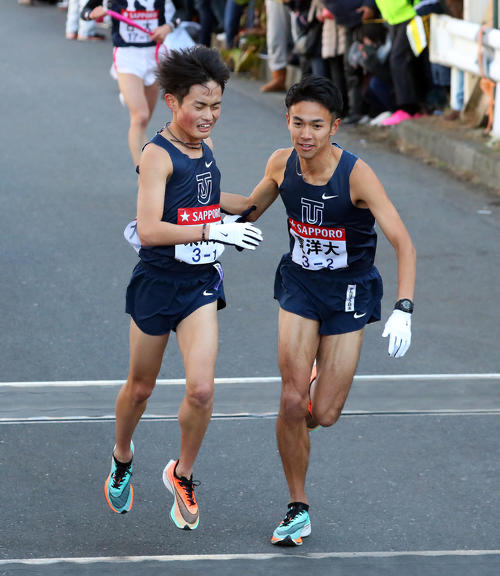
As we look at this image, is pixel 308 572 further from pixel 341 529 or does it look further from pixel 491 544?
pixel 491 544

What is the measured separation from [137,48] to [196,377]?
6351mm

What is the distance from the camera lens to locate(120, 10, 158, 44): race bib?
10328mm

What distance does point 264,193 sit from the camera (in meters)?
4.97

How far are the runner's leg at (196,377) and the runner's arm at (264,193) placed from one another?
585mm

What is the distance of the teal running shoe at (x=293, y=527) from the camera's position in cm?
445

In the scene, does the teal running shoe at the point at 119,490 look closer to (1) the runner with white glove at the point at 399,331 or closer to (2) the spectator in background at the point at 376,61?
(1) the runner with white glove at the point at 399,331

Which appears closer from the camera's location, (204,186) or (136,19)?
(204,186)

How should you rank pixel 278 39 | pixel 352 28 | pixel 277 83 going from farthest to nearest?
1. pixel 277 83
2. pixel 278 39
3. pixel 352 28

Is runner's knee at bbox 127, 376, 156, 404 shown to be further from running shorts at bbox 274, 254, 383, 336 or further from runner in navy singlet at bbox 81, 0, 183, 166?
runner in navy singlet at bbox 81, 0, 183, 166

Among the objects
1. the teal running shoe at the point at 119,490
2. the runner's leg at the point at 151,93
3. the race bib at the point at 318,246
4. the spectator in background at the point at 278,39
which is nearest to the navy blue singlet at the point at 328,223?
the race bib at the point at 318,246

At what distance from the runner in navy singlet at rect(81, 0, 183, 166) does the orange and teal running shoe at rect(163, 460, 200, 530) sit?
611 centimetres

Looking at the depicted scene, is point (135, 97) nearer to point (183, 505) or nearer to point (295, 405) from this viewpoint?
point (295, 405)

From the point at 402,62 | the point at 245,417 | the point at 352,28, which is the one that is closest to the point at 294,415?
the point at 245,417

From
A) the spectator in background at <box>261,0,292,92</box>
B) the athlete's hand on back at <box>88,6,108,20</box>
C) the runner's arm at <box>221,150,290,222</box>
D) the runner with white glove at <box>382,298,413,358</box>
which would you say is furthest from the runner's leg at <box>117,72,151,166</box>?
the spectator in background at <box>261,0,292,92</box>
